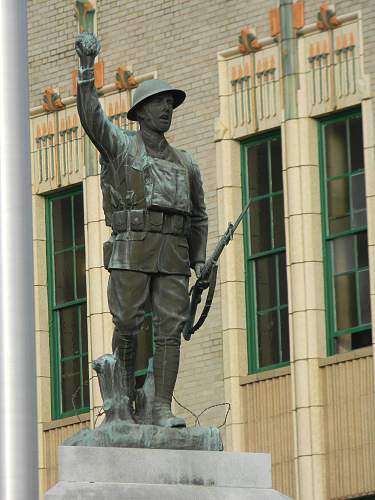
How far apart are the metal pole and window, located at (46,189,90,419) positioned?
1624 centimetres

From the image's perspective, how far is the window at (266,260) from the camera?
105ft

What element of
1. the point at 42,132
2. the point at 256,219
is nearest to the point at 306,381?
the point at 256,219

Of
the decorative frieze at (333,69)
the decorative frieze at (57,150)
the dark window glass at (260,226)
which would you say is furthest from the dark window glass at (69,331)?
the decorative frieze at (333,69)

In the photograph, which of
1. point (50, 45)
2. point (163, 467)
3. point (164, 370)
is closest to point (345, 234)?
point (50, 45)

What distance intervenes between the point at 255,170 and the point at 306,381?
3.58 m

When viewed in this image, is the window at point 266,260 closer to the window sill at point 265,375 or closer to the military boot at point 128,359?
the window sill at point 265,375

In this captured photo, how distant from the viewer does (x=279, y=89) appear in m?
32.3

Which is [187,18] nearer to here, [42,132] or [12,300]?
[42,132]

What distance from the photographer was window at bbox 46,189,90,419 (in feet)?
117

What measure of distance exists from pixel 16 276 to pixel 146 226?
1.62 meters

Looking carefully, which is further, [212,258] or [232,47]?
[232,47]

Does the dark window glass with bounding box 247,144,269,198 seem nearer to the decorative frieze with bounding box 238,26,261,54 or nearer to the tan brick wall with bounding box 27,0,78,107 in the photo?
the decorative frieze with bounding box 238,26,261,54

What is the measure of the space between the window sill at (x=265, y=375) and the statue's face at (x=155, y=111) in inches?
554

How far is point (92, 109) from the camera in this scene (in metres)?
17.3
